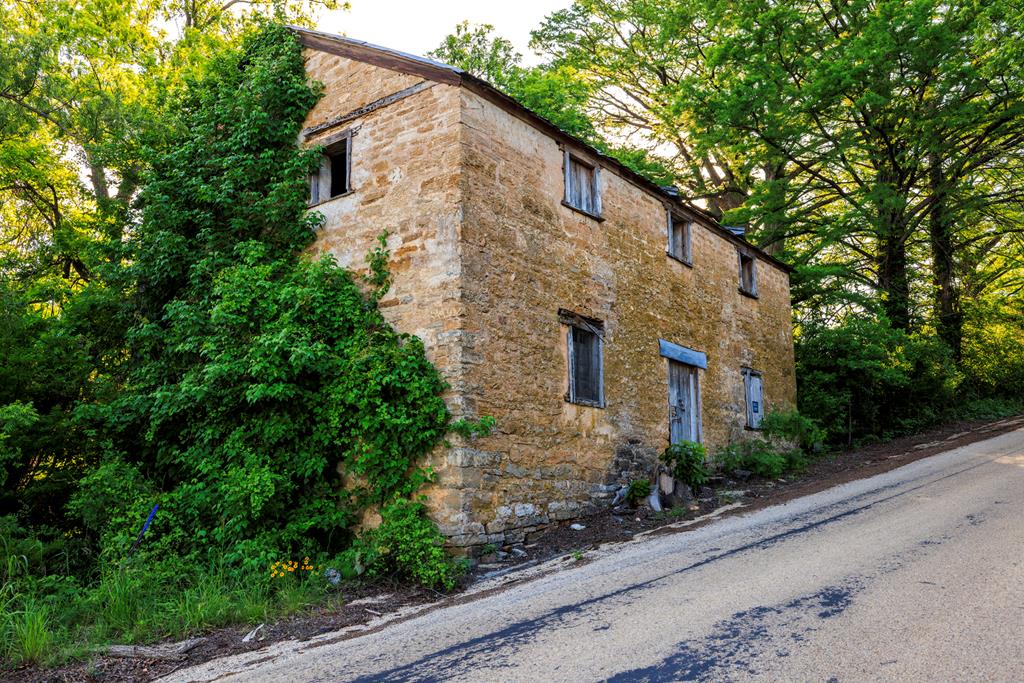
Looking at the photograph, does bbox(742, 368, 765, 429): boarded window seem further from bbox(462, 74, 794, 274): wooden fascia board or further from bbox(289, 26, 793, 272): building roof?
bbox(289, 26, 793, 272): building roof

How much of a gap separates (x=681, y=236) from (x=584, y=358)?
4636 millimetres

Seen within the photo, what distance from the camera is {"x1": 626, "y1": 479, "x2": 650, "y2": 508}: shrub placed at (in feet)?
36.7

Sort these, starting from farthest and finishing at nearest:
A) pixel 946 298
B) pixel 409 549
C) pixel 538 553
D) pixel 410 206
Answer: pixel 946 298
pixel 410 206
pixel 538 553
pixel 409 549

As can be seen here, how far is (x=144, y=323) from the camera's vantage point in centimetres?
1077

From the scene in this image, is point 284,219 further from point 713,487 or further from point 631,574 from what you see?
point 713,487

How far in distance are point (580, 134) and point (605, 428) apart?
1268 centimetres

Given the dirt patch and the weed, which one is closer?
the dirt patch

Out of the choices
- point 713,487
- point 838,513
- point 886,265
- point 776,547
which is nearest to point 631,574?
point 776,547

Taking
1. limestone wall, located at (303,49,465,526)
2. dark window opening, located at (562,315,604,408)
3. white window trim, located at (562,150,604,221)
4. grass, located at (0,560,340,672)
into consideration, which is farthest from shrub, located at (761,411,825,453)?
grass, located at (0,560,340,672)

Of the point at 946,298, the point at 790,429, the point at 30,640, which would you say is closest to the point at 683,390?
the point at 790,429

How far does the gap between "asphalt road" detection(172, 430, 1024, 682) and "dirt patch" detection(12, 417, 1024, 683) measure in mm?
419

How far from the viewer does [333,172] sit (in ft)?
37.7

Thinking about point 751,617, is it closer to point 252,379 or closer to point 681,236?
point 252,379

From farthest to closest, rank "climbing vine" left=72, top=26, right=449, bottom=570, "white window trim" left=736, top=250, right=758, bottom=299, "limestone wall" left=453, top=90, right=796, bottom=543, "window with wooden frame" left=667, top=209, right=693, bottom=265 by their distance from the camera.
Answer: "white window trim" left=736, top=250, right=758, bottom=299
"window with wooden frame" left=667, top=209, right=693, bottom=265
"limestone wall" left=453, top=90, right=796, bottom=543
"climbing vine" left=72, top=26, right=449, bottom=570
